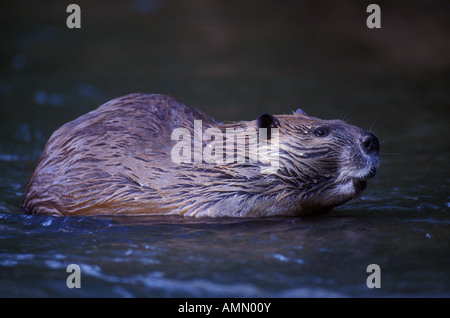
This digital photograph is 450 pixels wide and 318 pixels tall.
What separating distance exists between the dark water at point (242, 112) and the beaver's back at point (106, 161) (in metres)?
0.13

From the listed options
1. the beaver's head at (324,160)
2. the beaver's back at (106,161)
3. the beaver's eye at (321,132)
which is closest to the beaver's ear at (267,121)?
the beaver's head at (324,160)

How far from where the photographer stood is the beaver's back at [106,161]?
15.3 ft

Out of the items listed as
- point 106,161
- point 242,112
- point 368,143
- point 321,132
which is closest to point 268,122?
point 321,132

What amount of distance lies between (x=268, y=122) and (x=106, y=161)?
1.17 metres

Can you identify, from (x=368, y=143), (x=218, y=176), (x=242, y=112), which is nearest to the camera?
(x=368, y=143)

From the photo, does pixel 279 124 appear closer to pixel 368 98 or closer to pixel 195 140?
pixel 195 140

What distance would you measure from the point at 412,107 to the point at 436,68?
1140mm

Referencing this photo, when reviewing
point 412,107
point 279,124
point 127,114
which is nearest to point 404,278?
point 279,124

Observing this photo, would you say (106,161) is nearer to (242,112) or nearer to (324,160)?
(324,160)

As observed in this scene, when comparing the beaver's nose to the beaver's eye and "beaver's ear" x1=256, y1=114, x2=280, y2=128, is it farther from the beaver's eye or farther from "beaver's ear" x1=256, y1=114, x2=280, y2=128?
"beaver's ear" x1=256, y1=114, x2=280, y2=128

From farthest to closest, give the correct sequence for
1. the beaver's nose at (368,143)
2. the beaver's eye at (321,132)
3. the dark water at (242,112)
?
the beaver's eye at (321,132), the beaver's nose at (368,143), the dark water at (242,112)

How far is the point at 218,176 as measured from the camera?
4680mm

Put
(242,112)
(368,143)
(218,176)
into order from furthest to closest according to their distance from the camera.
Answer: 1. (242,112)
2. (218,176)
3. (368,143)

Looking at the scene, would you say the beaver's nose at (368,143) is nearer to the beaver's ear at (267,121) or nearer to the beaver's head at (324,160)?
the beaver's head at (324,160)
